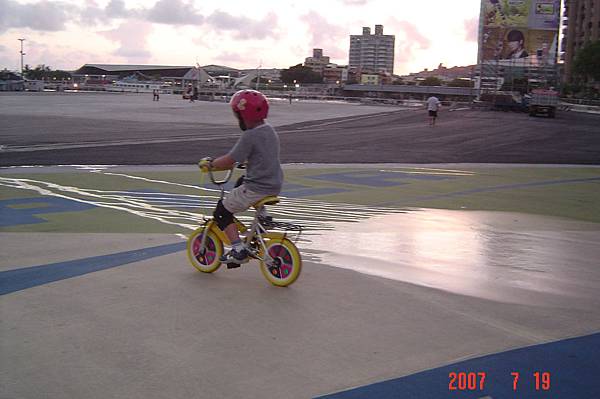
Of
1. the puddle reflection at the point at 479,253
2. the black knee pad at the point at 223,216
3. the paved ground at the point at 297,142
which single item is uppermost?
the black knee pad at the point at 223,216

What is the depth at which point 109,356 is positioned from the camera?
424cm

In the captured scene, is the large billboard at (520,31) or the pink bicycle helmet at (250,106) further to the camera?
the large billboard at (520,31)

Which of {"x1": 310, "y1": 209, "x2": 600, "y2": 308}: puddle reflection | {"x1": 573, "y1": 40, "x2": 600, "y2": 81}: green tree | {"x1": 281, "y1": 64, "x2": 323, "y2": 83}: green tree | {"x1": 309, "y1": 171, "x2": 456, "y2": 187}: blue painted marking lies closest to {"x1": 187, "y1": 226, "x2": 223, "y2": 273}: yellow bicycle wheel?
{"x1": 310, "y1": 209, "x2": 600, "y2": 308}: puddle reflection

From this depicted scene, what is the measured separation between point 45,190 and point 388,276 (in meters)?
7.29

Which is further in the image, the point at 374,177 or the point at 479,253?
the point at 374,177

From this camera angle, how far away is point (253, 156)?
5691 millimetres

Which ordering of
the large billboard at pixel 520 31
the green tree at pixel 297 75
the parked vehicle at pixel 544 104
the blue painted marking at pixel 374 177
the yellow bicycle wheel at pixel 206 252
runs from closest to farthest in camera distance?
the yellow bicycle wheel at pixel 206 252, the blue painted marking at pixel 374 177, the parked vehicle at pixel 544 104, the large billboard at pixel 520 31, the green tree at pixel 297 75

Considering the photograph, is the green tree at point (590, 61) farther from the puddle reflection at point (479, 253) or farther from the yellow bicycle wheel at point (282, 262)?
the yellow bicycle wheel at point (282, 262)

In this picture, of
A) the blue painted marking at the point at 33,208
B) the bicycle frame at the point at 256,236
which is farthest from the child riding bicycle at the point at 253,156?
the blue painted marking at the point at 33,208

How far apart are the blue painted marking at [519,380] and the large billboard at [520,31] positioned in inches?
3028

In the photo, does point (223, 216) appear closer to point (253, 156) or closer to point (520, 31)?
point (253, 156)

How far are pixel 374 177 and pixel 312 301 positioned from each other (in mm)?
9193

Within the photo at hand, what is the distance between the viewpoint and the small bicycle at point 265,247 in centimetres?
576
